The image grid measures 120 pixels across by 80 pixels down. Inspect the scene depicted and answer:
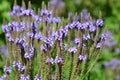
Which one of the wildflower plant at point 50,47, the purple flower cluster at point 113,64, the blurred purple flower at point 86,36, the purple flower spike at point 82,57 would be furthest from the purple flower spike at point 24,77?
the purple flower cluster at point 113,64

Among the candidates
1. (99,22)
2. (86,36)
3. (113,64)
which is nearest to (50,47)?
(86,36)

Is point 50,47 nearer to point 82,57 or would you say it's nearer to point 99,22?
point 82,57

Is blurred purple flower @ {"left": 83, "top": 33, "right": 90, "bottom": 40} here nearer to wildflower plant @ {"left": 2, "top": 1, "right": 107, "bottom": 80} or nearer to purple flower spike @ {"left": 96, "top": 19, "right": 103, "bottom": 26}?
wildflower plant @ {"left": 2, "top": 1, "right": 107, "bottom": 80}

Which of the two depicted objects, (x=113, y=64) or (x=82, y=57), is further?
(x=113, y=64)

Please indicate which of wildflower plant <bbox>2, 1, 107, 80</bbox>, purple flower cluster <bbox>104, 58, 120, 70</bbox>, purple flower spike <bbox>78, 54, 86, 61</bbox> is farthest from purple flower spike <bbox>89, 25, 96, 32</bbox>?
purple flower cluster <bbox>104, 58, 120, 70</bbox>

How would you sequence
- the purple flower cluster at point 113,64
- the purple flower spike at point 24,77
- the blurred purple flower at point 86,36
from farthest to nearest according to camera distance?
the purple flower cluster at point 113,64, the blurred purple flower at point 86,36, the purple flower spike at point 24,77

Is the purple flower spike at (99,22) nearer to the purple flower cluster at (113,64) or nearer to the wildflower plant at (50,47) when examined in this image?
the wildflower plant at (50,47)

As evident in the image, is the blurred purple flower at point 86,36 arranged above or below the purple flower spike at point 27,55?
above

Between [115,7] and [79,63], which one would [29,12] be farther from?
[115,7]

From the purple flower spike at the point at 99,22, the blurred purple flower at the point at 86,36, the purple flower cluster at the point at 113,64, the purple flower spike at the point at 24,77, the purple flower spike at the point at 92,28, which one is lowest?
the purple flower cluster at the point at 113,64
